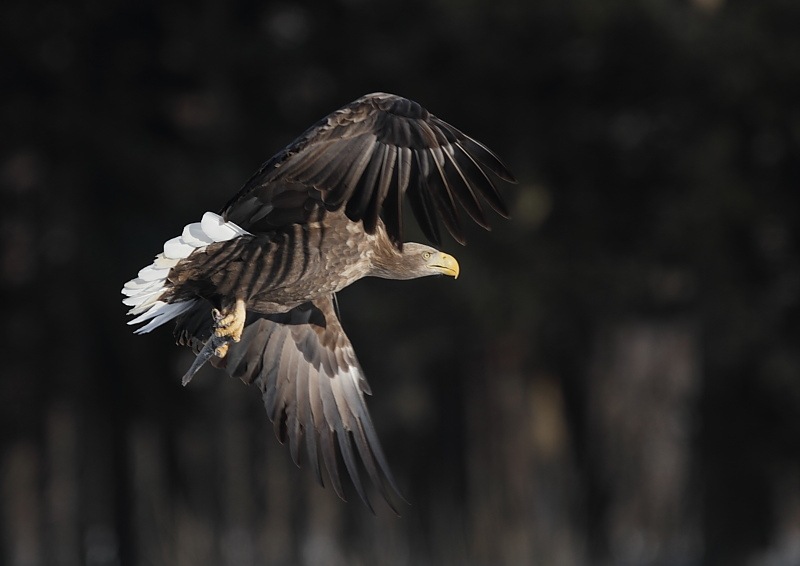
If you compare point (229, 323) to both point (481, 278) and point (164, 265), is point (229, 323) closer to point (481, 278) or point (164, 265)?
point (164, 265)

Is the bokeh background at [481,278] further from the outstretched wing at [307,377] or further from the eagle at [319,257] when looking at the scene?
the eagle at [319,257]

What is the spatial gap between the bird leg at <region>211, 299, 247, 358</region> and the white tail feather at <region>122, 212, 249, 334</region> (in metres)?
0.25

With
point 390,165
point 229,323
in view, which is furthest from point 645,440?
point 390,165

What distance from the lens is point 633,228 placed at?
1437 centimetres

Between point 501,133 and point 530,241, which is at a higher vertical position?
point 501,133

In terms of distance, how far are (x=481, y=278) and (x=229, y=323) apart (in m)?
8.05

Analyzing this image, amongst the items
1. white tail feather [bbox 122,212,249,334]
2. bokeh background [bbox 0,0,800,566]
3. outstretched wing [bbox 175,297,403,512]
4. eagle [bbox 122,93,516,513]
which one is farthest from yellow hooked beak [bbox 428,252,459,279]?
bokeh background [bbox 0,0,800,566]

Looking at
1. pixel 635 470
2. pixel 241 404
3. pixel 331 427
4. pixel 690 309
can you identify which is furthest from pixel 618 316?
pixel 331 427

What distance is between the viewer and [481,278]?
557 inches

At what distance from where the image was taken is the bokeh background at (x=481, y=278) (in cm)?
1364

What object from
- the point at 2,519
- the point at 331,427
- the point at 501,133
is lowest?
the point at 331,427

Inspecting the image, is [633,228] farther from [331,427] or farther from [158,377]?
[331,427]

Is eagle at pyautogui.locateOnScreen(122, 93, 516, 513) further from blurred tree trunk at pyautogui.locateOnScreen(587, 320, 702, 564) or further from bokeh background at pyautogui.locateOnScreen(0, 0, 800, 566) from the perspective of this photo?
blurred tree trunk at pyautogui.locateOnScreen(587, 320, 702, 564)

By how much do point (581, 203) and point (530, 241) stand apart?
0.58m
